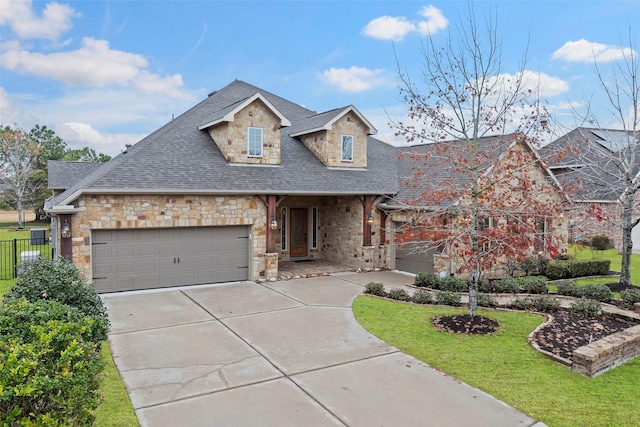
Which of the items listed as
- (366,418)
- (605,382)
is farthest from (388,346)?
(605,382)

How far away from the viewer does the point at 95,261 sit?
12438 millimetres

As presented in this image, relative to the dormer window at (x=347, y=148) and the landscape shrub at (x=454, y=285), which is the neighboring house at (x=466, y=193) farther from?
the dormer window at (x=347, y=148)

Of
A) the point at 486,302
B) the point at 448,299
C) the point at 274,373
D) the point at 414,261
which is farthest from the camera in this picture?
the point at 414,261

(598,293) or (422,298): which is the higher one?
(598,293)

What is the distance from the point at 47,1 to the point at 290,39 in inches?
357

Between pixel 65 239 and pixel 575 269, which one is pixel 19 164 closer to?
pixel 65 239

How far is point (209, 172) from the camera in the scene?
1425cm

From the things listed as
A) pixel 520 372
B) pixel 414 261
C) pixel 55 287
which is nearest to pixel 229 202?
pixel 414 261

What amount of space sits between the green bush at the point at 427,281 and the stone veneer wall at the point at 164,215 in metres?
5.32

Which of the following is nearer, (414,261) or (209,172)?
(209,172)

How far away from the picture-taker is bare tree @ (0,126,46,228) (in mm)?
39281

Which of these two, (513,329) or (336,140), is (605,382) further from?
(336,140)

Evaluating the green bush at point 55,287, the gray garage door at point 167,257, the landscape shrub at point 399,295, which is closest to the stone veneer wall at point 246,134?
the gray garage door at point 167,257

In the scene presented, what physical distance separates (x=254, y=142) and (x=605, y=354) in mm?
12314
